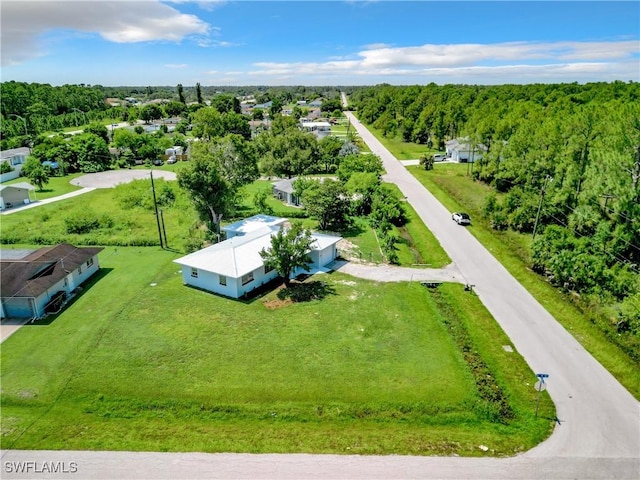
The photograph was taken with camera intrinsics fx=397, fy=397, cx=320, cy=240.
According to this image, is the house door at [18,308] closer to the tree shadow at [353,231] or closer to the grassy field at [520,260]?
the tree shadow at [353,231]

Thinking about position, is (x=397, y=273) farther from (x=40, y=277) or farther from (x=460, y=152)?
(x=460, y=152)

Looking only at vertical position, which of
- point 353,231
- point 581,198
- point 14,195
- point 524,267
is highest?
point 581,198

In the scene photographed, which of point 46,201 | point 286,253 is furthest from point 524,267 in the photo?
point 46,201

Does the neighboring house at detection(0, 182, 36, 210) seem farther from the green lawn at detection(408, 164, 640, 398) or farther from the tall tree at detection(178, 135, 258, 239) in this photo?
the green lawn at detection(408, 164, 640, 398)

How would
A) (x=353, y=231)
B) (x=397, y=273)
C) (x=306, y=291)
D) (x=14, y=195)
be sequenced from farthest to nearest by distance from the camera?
1. (x=14, y=195)
2. (x=353, y=231)
3. (x=397, y=273)
4. (x=306, y=291)

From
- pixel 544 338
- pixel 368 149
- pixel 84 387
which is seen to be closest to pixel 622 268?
pixel 544 338

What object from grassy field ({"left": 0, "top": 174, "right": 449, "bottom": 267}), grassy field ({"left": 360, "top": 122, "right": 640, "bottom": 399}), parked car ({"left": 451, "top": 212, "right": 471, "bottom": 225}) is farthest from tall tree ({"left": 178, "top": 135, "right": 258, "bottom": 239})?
grassy field ({"left": 360, "top": 122, "right": 640, "bottom": 399})
